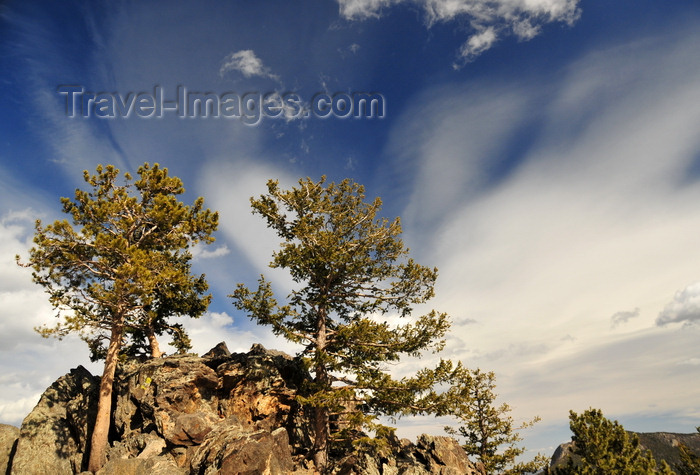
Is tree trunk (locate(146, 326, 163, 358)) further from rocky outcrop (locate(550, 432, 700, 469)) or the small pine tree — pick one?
rocky outcrop (locate(550, 432, 700, 469))

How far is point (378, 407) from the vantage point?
69.5 ft

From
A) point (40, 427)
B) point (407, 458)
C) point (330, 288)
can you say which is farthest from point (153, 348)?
point (407, 458)

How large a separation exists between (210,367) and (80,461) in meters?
7.68

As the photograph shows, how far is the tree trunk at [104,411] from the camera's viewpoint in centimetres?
1883

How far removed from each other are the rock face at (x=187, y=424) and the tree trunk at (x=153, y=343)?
140cm

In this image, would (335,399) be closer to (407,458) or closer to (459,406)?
(459,406)

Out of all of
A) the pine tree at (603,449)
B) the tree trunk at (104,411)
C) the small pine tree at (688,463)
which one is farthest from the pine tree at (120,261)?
the small pine tree at (688,463)

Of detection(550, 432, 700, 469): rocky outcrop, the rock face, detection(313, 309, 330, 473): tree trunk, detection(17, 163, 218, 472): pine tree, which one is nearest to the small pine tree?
the rock face

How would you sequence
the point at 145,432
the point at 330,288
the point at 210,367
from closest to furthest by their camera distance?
the point at 145,432, the point at 210,367, the point at 330,288

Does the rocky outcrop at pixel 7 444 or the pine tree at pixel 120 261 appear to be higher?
the pine tree at pixel 120 261

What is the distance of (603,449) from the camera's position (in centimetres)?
2488

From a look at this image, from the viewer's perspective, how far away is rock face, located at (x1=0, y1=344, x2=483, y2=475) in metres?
15.6

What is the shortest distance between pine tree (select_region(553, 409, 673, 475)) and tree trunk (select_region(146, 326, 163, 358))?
3017 centimetres

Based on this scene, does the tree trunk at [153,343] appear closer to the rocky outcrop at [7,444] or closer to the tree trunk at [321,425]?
the rocky outcrop at [7,444]
